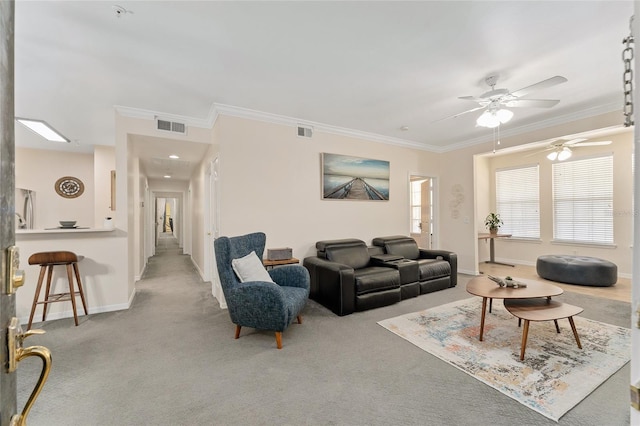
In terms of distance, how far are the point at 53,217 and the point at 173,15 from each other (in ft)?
20.2

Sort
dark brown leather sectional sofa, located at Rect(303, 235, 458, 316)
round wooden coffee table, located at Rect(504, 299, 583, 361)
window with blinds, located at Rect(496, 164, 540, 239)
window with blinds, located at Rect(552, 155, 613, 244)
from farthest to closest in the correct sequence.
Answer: window with blinds, located at Rect(496, 164, 540, 239), window with blinds, located at Rect(552, 155, 613, 244), dark brown leather sectional sofa, located at Rect(303, 235, 458, 316), round wooden coffee table, located at Rect(504, 299, 583, 361)

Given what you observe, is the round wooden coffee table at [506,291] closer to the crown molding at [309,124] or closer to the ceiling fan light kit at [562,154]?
the crown molding at [309,124]

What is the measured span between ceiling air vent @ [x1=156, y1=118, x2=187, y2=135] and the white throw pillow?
2306 mm

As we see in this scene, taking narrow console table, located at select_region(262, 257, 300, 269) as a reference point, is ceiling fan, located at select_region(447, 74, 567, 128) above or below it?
above

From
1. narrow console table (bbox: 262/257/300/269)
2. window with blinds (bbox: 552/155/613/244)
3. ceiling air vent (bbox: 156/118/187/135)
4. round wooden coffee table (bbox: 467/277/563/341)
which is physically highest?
ceiling air vent (bbox: 156/118/187/135)

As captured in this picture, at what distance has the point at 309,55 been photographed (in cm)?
255

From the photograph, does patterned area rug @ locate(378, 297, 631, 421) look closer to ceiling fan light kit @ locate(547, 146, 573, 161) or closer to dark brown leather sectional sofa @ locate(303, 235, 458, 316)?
dark brown leather sectional sofa @ locate(303, 235, 458, 316)

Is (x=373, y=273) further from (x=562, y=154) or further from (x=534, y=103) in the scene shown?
(x=562, y=154)

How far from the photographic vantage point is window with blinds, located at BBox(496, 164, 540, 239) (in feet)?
20.5

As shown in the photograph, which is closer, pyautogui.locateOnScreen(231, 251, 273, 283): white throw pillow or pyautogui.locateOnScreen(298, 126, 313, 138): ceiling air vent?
pyautogui.locateOnScreen(231, 251, 273, 283): white throw pillow

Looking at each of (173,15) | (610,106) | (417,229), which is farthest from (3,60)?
(417,229)

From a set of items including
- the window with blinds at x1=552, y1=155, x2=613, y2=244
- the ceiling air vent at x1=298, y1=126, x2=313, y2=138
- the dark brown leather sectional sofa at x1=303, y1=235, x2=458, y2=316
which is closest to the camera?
the dark brown leather sectional sofa at x1=303, y1=235, x2=458, y2=316

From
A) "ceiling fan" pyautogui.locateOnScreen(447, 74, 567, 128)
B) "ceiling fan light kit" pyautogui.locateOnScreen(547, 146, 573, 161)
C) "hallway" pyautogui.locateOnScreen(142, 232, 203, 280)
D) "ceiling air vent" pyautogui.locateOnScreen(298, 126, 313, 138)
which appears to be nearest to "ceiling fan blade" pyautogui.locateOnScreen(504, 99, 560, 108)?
"ceiling fan" pyautogui.locateOnScreen(447, 74, 567, 128)

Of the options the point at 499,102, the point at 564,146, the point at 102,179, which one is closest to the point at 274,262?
the point at 499,102
